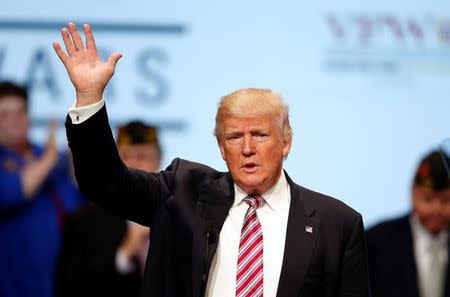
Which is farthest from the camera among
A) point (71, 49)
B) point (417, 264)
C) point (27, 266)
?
point (27, 266)

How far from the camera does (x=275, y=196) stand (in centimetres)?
263

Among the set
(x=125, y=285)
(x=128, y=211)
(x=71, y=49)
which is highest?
(x=71, y=49)

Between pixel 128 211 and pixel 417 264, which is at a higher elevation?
pixel 128 211

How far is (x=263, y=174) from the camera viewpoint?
2.56 m

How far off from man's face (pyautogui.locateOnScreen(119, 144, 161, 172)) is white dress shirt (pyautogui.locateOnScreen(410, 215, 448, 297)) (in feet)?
3.27

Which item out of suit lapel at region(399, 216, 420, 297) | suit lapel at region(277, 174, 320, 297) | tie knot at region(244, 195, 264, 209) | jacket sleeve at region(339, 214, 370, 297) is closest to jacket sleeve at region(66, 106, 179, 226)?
tie knot at region(244, 195, 264, 209)

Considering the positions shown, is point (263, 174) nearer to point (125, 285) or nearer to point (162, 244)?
point (162, 244)

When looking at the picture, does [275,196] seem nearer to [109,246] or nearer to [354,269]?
[354,269]

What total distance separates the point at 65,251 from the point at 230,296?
1.62 meters

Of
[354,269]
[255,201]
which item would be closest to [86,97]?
Answer: [255,201]

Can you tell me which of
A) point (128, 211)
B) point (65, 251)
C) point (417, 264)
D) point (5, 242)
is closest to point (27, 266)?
point (5, 242)

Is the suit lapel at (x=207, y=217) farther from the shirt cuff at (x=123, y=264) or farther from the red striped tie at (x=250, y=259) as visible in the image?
the shirt cuff at (x=123, y=264)

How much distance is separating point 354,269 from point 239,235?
295 millimetres

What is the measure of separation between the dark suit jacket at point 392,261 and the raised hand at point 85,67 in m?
1.53
